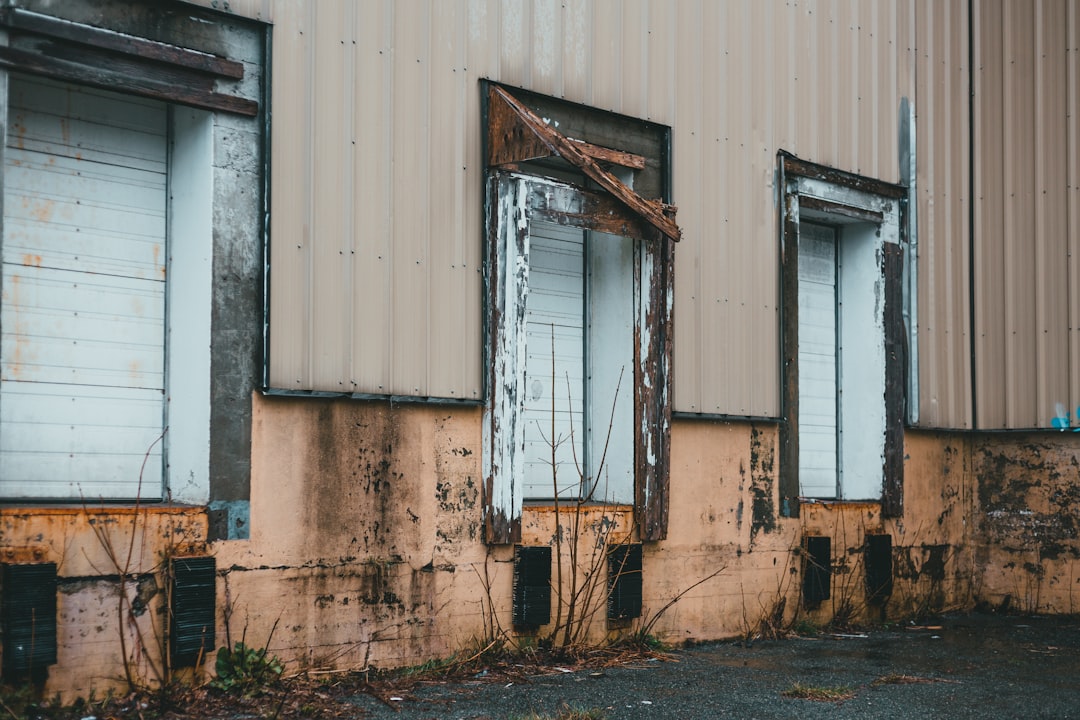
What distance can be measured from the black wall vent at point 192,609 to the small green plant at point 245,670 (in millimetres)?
135

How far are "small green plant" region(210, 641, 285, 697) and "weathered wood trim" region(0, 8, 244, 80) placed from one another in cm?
304

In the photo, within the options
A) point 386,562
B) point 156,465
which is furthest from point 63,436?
point 386,562

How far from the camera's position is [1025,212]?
1181cm

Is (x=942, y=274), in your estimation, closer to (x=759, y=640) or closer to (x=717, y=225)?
(x=717, y=225)

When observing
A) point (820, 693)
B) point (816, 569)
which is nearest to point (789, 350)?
point (816, 569)

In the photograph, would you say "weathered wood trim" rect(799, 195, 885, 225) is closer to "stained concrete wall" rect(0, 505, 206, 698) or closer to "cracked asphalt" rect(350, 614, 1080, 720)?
"cracked asphalt" rect(350, 614, 1080, 720)

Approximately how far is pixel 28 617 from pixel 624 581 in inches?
162

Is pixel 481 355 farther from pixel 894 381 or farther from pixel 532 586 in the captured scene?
pixel 894 381

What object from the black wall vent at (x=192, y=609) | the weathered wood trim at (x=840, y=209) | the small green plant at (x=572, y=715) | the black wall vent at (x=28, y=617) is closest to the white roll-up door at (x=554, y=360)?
the weathered wood trim at (x=840, y=209)

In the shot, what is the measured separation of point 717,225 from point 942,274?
308 cm

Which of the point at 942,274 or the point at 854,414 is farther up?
the point at 942,274

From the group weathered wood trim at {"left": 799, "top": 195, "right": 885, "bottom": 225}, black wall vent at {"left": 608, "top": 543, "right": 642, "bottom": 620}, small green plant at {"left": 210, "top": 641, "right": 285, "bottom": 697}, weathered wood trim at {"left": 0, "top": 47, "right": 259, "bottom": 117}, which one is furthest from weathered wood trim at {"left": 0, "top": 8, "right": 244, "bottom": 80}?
weathered wood trim at {"left": 799, "top": 195, "right": 885, "bottom": 225}

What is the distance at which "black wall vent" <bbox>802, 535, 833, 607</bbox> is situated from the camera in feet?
33.1

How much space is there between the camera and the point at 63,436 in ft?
20.9
